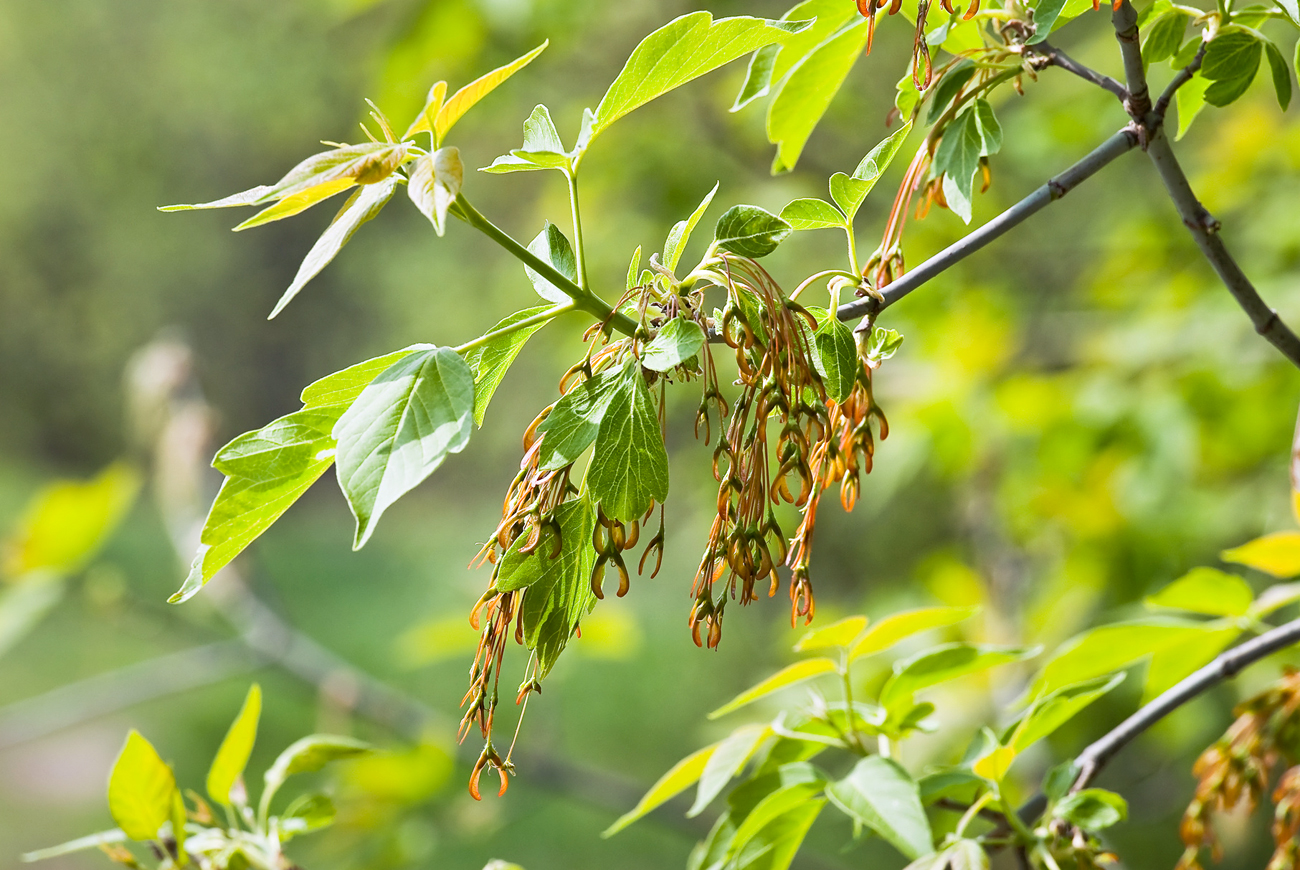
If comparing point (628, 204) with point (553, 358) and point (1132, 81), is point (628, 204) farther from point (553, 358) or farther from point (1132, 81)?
point (1132, 81)

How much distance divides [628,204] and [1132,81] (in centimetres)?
126

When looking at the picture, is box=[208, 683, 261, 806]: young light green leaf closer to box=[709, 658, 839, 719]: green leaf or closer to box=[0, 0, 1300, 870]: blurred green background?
box=[709, 658, 839, 719]: green leaf

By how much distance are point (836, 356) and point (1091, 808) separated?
→ 0.19 m

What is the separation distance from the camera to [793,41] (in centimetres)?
31

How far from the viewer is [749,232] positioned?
0.24 m

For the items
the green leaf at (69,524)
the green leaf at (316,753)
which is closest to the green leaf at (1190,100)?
the green leaf at (316,753)

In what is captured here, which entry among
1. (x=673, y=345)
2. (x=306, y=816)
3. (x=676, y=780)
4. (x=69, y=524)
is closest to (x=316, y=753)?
(x=306, y=816)

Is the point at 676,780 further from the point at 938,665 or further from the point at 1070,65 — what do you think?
the point at 1070,65

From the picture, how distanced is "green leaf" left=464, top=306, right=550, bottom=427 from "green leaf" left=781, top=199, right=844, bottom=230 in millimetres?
74

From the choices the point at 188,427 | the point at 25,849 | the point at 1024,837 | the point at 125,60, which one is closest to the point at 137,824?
the point at 1024,837

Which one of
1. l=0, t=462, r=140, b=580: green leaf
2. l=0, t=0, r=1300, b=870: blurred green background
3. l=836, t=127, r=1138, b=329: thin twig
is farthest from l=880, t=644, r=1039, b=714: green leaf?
l=0, t=462, r=140, b=580: green leaf

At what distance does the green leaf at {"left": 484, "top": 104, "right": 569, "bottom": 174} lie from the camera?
23cm

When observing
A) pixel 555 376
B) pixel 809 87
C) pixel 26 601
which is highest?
pixel 555 376

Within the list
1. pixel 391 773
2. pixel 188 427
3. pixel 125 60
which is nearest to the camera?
pixel 391 773
